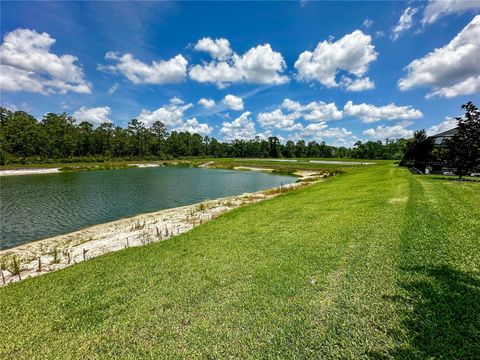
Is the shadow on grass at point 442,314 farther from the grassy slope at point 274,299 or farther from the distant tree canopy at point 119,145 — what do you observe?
the distant tree canopy at point 119,145

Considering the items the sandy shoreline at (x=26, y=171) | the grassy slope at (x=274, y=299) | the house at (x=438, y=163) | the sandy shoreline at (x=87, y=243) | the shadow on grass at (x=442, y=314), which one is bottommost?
the sandy shoreline at (x=87, y=243)

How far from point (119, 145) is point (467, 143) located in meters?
107

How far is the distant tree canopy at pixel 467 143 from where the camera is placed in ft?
52.0

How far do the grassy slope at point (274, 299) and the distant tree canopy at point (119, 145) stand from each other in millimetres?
81960

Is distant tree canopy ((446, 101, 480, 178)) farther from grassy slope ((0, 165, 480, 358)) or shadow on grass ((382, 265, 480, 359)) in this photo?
shadow on grass ((382, 265, 480, 359))

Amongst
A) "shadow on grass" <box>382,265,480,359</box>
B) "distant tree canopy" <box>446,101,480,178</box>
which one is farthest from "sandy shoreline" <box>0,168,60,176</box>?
"distant tree canopy" <box>446,101,480,178</box>

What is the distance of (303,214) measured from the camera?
1180 cm

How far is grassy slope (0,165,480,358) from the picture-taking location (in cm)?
364

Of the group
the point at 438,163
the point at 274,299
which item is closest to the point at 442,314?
the point at 274,299

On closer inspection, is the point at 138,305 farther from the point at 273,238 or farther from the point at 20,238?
the point at 20,238

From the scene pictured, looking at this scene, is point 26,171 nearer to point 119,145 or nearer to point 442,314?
point 119,145

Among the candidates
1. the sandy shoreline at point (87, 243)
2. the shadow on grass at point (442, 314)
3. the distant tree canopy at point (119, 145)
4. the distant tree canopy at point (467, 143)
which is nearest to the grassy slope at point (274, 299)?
the shadow on grass at point (442, 314)

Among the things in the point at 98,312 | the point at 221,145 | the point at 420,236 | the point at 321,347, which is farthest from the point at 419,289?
the point at 221,145

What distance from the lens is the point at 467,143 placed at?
16281mm
